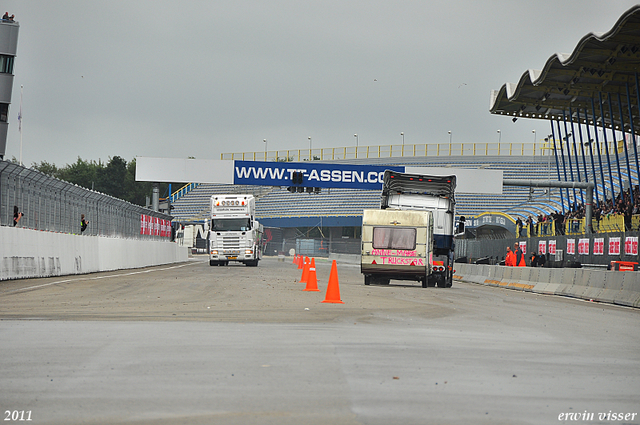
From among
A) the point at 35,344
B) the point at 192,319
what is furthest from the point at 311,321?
the point at 35,344

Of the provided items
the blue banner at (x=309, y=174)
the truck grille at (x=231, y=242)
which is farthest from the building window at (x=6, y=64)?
the truck grille at (x=231, y=242)

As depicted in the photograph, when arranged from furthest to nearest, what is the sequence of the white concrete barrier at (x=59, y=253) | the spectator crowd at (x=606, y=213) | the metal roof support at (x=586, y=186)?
the metal roof support at (x=586, y=186), the spectator crowd at (x=606, y=213), the white concrete barrier at (x=59, y=253)

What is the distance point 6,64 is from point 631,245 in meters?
33.2

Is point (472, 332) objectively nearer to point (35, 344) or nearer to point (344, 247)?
point (35, 344)

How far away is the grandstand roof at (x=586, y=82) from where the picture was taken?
36094 mm

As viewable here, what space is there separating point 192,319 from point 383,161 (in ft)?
253

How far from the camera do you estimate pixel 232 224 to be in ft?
147

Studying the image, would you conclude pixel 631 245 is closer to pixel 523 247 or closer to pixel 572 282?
pixel 572 282

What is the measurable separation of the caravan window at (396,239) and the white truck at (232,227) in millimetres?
18781

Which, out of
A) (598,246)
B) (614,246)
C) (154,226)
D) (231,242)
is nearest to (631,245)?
(614,246)

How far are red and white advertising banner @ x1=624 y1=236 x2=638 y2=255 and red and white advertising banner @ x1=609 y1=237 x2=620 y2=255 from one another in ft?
1.98

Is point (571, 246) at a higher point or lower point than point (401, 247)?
higher

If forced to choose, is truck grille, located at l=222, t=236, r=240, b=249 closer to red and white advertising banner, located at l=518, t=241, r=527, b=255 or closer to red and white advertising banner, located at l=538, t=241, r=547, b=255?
red and white advertising banner, located at l=518, t=241, r=527, b=255

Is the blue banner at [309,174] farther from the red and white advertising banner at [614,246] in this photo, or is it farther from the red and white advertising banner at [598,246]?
the red and white advertising banner at [614,246]
